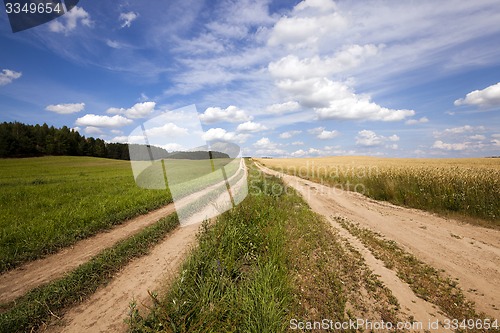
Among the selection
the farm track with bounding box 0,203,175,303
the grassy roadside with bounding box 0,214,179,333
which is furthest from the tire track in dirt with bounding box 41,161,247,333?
the farm track with bounding box 0,203,175,303

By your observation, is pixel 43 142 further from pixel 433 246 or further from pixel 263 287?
pixel 433 246

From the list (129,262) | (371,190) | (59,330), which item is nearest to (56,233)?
(129,262)

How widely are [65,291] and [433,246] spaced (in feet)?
35.2

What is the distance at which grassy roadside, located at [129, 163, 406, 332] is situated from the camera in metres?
3.83

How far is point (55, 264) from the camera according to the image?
258 inches

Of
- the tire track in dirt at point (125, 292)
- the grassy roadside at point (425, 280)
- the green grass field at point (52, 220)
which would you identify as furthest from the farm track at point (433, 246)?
the green grass field at point (52, 220)

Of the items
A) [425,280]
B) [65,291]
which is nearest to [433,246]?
[425,280]

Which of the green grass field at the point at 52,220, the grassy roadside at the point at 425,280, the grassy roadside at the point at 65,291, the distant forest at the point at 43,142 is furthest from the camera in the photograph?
the distant forest at the point at 43,142

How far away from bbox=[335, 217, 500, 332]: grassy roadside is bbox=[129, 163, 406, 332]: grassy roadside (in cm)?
87

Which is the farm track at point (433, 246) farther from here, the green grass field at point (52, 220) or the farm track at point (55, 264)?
the green grass field at point (52, 220)

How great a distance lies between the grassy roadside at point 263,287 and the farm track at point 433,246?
552mm

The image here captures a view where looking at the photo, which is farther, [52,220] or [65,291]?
[52,220]

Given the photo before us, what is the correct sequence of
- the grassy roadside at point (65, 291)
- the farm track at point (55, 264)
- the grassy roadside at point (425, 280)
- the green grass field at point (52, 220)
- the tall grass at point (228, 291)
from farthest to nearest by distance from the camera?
the green grass field at point (52, 220), the farm track at point (55, 264), the grassy roadside at point (425, 280), the grassy roadside at point (65, 291), the tall grass at point (228, 291)

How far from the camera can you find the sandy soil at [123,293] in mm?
4320
